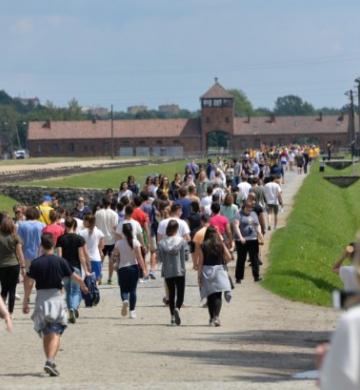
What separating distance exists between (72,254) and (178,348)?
302cm

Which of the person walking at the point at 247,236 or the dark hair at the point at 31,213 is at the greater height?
the dark hair at the point at 31,213

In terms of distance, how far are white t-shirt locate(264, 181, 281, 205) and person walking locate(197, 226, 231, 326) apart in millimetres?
16780

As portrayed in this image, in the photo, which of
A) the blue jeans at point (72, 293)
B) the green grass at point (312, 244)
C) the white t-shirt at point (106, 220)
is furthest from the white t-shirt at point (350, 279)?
the white t-shirt at point (106, 220)

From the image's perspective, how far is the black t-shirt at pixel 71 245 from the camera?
55.4 feet

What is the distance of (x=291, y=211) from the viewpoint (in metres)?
44.6

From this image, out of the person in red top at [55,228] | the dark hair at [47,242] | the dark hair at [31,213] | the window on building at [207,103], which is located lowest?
the person in red top at [55,228]

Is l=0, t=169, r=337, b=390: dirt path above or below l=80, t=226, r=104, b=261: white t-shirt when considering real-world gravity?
below

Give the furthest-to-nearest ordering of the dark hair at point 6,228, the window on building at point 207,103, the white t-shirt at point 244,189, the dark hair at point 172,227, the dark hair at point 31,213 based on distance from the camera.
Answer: the window on building at point 207,103 < the white t-shirt at point 244,189 < the dark hair at point 31,213 < the dark hair at point 6,228 < the dark hair at point 172,227

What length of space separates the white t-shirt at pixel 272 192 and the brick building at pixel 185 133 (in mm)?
141062

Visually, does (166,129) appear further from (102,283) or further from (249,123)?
(102,283)

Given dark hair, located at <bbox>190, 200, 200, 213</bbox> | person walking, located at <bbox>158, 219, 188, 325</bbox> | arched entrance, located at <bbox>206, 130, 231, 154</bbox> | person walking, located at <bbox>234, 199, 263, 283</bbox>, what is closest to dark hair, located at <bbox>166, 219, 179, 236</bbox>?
person walking, located at <bbox>158, 219, 188, 325</bbox>

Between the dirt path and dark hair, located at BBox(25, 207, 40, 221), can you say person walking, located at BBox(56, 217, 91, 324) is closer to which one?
the dirt path

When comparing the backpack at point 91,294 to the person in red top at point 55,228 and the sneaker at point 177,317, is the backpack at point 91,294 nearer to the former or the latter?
the person in red top at point 55,228

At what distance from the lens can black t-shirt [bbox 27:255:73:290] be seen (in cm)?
1274
